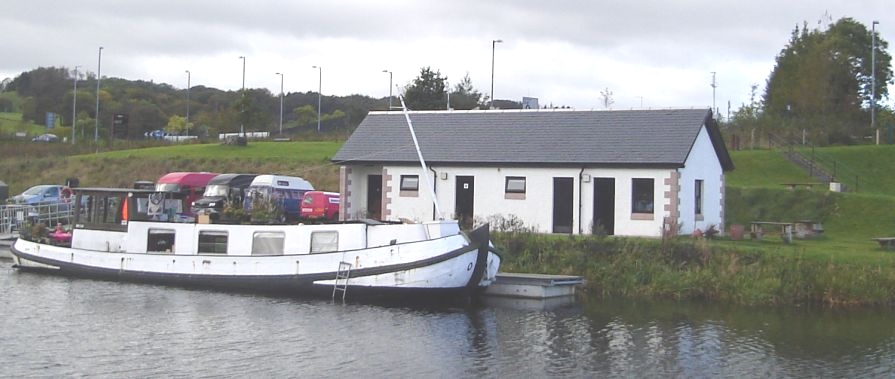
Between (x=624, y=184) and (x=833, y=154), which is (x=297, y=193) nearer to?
(x=624, y=184)

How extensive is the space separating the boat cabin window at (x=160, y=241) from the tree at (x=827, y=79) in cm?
4171

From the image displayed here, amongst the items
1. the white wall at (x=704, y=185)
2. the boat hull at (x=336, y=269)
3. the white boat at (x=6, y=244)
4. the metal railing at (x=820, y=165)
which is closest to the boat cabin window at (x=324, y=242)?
the boat hull at (x=336, y=269)

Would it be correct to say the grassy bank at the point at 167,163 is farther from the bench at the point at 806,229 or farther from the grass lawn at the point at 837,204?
the bench at the point at 806,229

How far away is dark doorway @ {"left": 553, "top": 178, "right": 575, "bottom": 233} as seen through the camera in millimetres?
37844

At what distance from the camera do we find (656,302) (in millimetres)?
30141

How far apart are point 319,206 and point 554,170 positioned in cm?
1063

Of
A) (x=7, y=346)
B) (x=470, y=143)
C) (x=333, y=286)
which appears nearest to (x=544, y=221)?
(x=470, y=143)

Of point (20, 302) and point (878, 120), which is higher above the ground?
point (878, 120)

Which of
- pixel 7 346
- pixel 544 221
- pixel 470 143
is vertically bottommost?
pixel 7 346

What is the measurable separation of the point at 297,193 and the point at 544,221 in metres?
13.2

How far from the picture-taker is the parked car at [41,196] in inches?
2072

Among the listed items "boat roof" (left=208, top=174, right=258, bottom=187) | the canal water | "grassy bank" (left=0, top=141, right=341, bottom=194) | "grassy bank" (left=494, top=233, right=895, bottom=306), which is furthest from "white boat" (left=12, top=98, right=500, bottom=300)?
"grassy bank" (left=0, top=141, right=341, bottom=194)

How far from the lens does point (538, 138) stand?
39469mm

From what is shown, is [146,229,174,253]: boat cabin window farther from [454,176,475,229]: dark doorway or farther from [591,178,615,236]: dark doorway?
[591,178,615,236]: dark doorway
